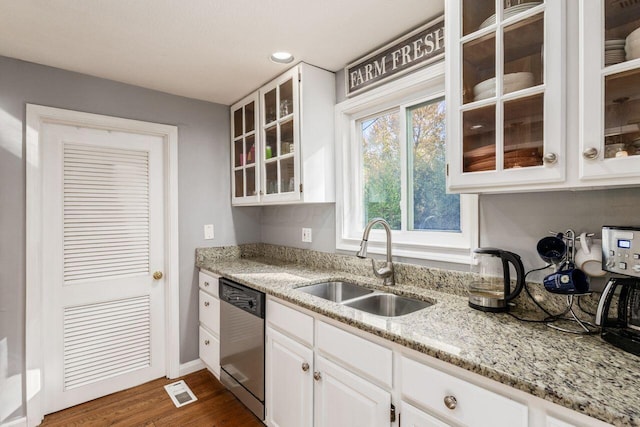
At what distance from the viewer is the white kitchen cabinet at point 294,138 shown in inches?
82.4

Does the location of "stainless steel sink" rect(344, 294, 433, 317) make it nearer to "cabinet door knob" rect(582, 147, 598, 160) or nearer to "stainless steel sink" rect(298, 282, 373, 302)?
"stainless steel sink" rect(298, 282, 373, 302)

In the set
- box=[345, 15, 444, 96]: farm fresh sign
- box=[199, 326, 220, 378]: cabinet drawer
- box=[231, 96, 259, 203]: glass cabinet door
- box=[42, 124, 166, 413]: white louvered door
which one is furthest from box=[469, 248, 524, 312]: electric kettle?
box=[42, 124, 166, 413]: white louvered door

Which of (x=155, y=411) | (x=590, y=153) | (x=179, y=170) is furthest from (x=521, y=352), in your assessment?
(x=179, y=170)

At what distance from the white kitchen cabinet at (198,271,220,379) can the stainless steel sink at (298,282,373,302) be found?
84cm

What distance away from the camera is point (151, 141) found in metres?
2.54

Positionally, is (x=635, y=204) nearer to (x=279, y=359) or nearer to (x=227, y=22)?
(x=279, y=359)

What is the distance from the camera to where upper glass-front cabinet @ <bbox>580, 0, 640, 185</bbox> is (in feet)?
2.93

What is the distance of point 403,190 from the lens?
195cm

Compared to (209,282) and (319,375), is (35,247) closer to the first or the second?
(209,282)

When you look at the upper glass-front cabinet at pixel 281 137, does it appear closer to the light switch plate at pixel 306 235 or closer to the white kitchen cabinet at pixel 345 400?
the light switch plate at pixel 306 235

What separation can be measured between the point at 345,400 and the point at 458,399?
1.73ft

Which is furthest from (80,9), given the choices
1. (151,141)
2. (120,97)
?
(151,141)

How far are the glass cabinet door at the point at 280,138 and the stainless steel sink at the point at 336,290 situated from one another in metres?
0.60

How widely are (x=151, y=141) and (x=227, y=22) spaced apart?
1.30 metres
